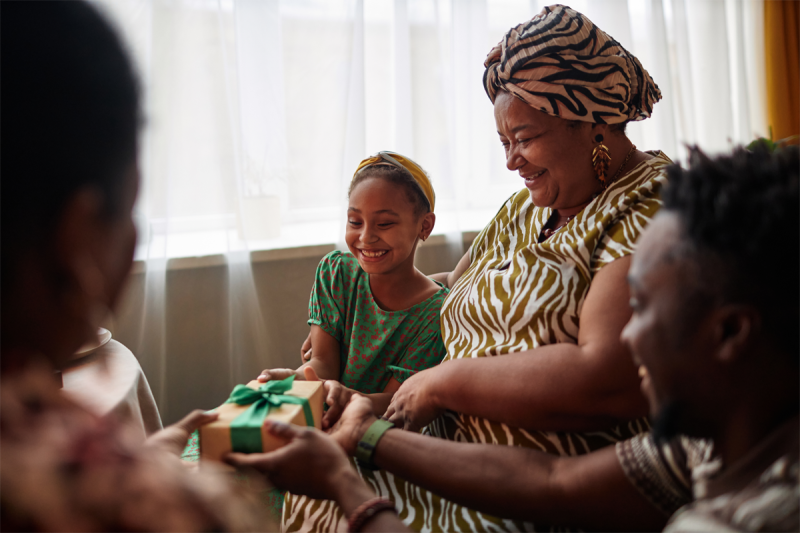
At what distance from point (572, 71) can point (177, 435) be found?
115 centimetres

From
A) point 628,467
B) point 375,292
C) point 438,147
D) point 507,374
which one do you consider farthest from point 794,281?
point 438,147

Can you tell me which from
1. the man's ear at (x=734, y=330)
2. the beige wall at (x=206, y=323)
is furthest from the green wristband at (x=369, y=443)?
the beige wall at (x=206, y=323)

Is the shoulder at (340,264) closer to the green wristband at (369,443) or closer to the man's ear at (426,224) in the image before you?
the man's ear at (426,224)

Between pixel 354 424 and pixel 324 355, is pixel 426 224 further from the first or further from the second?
pixel 354 424

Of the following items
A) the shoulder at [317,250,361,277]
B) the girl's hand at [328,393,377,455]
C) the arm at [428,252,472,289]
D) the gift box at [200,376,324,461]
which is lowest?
the girl's hand at [328,393,377,455]

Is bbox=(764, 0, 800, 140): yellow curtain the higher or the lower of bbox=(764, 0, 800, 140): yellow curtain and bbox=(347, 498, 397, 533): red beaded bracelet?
the higher

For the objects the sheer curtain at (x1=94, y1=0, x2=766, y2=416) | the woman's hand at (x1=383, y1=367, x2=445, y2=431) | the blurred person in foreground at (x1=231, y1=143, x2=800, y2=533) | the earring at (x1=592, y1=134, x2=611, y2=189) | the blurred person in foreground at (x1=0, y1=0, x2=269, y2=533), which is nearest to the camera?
the blurred person in foreground at (x1=0, y1=0, x2=269, y2=533)

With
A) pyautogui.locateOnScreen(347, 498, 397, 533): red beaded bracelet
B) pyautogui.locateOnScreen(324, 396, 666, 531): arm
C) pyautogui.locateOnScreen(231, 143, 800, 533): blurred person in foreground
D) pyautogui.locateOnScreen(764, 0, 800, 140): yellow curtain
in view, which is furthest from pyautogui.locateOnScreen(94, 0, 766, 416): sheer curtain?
pyautogui.locateOnScreen(231, 143, 800, 533): blurred person in foreground

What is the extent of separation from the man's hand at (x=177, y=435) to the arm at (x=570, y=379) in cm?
51

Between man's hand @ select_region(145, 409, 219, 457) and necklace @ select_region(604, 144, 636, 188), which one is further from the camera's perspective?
necklace @ select_region(604, 144, 636, 188)

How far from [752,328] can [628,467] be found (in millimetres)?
338

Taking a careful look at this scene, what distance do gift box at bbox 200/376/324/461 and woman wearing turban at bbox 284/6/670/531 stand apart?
235 millimetres

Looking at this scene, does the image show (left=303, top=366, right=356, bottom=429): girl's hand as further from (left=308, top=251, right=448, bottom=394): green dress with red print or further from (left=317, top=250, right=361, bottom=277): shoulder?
(left=317, top=250, right=361, bottom=277): shoulder

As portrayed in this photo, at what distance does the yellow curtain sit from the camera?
338 cm
